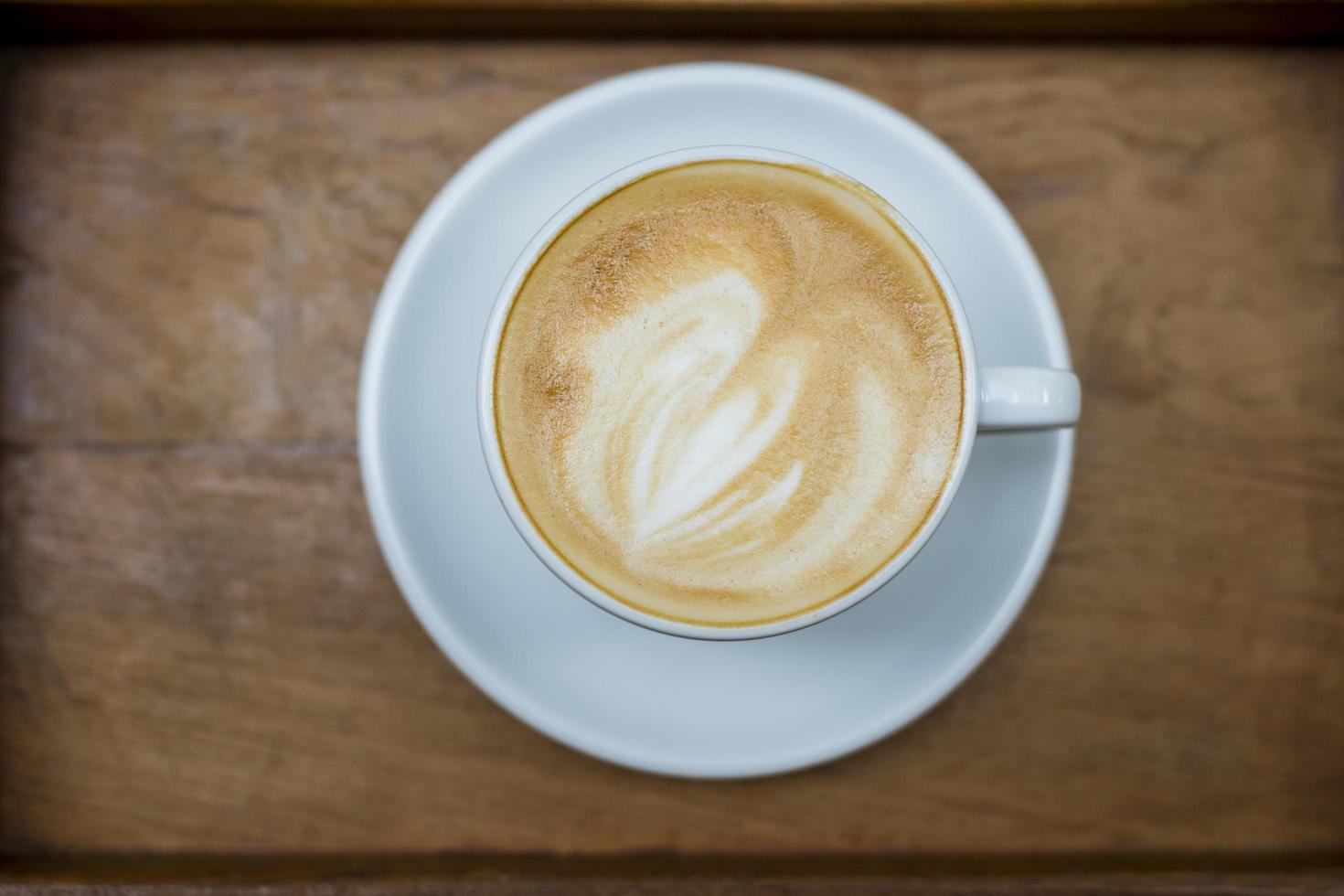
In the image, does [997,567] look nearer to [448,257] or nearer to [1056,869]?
[1056,869]

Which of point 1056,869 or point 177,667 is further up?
point 177,667

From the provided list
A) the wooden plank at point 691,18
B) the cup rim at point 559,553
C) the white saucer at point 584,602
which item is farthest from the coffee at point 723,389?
the wooden plank at point 691,18

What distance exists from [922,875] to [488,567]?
47 centimetres

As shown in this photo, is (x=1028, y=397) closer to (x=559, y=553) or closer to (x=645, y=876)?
(x=559, y=553)

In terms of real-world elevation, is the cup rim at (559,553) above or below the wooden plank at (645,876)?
above

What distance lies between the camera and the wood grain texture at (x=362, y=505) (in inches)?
34.4

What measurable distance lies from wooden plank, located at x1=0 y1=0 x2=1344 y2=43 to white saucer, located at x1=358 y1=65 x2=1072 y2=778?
13 centimetres

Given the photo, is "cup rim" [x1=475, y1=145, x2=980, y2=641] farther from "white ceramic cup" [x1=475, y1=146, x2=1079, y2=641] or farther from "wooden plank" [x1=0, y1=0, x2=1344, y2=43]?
"wooden plank" [x1=0, y1=0, x2=1344, y2=43]

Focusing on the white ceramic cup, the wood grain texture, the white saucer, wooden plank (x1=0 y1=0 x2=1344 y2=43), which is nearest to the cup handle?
the white ceramic cup

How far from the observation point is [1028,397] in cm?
64

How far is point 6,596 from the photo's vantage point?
88 cm

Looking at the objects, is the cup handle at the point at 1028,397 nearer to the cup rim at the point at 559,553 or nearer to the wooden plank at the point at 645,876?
the cup rim at the point at 559,553

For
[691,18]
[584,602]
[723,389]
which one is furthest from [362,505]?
[691,18]

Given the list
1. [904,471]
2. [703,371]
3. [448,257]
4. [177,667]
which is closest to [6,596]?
[177,667]
